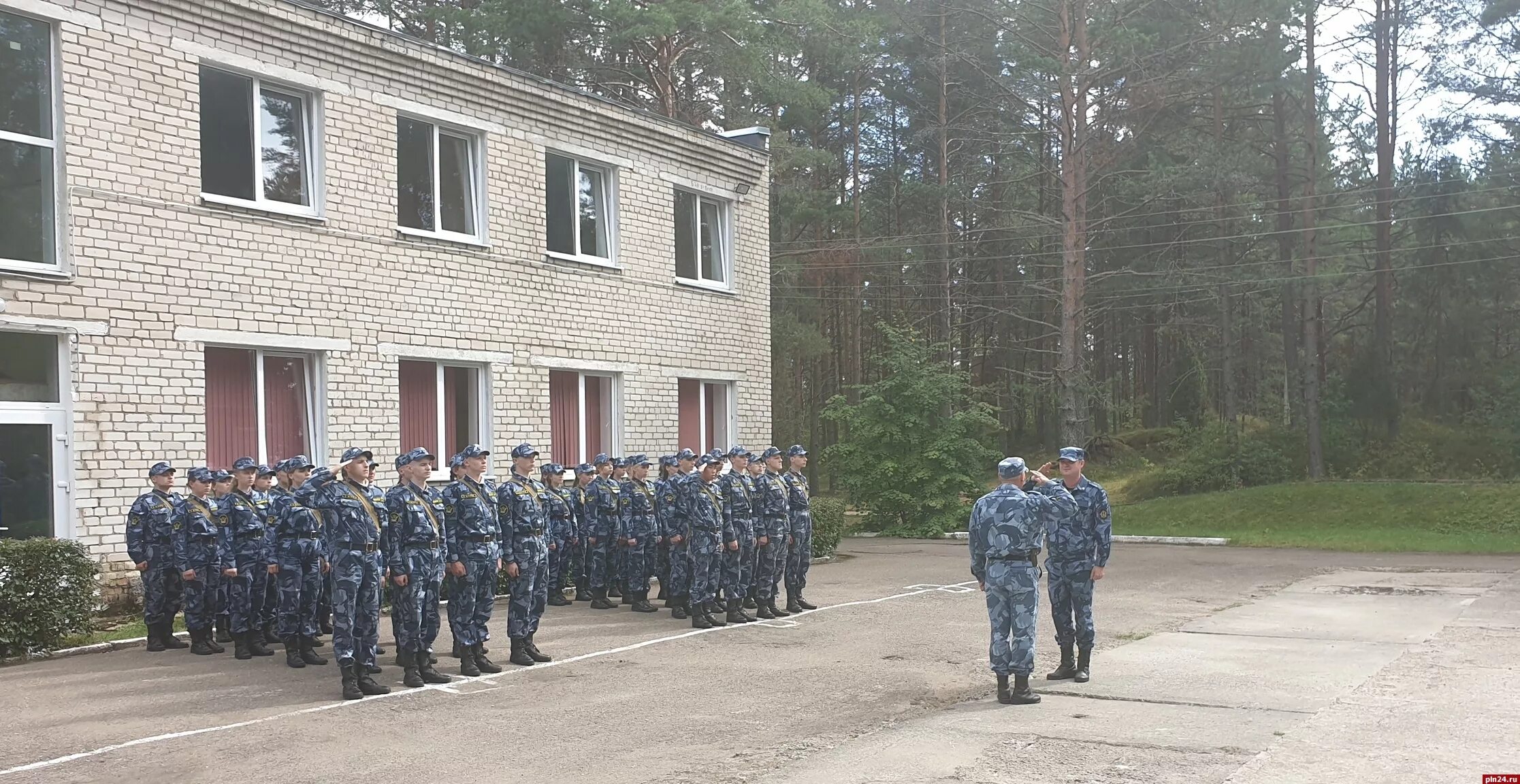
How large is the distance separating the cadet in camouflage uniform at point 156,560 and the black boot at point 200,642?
1.00 ft

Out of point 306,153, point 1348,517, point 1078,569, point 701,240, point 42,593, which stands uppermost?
point 306,153

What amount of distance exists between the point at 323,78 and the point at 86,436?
17.0ft

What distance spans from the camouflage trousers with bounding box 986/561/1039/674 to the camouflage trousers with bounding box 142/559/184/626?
7.30 meters

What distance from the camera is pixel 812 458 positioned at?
45406mm

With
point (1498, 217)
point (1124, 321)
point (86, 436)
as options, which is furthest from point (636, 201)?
point (1124, 321)

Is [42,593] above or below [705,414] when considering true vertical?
below

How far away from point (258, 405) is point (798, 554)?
641 cm

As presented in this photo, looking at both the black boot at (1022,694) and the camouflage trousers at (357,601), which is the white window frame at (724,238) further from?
the black boot at (1022,694)

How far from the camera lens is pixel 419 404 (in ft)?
51.6

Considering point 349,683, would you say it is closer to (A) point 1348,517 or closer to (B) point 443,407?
(B) point 443,407

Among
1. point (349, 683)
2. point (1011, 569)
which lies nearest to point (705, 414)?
point (349, 683)

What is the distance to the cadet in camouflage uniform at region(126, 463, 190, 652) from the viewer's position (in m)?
10.8

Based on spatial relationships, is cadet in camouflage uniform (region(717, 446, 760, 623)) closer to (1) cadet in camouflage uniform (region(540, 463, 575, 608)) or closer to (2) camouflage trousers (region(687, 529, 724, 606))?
(2) camouflage trousers (region(687, 529, 724, 606))

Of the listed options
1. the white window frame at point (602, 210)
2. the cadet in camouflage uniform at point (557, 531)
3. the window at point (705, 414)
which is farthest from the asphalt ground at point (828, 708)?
the window at point (705, 414)
